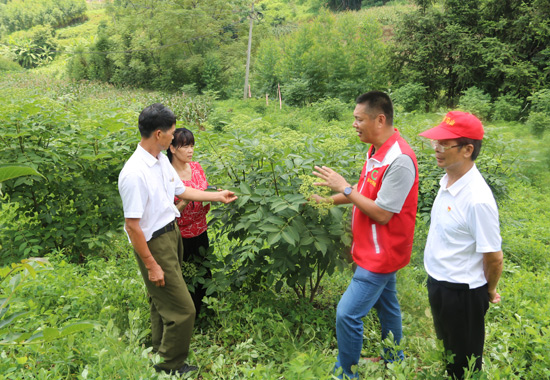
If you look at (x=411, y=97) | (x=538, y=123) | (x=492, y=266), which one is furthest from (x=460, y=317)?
(x=411, y=97)

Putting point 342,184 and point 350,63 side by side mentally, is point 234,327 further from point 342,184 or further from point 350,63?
point 350,63

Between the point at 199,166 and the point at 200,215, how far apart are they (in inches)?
16.1

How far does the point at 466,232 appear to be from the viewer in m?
1.93

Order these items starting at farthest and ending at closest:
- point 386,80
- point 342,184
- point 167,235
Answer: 1. point 386,80
2. point 167,235
3. point 342,184

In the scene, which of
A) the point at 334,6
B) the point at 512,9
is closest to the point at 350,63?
the point at 512,9

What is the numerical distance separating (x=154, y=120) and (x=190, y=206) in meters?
0.84

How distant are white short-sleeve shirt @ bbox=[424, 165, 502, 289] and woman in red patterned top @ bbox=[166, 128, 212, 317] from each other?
180cm

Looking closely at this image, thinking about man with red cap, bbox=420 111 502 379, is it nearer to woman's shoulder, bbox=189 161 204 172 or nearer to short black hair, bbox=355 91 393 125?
short black hair, bbox=355 91 393 125

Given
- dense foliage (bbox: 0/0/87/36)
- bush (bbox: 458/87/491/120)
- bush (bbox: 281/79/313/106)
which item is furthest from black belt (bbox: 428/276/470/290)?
dense foliage (bbox: 0/0/87/36)

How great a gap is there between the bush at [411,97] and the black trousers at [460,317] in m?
13.5

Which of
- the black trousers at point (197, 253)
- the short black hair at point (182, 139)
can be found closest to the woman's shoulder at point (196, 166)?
the short black hair at point (182, 139)

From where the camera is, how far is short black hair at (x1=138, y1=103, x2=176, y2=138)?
2439 mm

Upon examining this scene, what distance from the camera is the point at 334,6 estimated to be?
144 feet

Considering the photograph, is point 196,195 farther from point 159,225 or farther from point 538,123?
point 538,123
